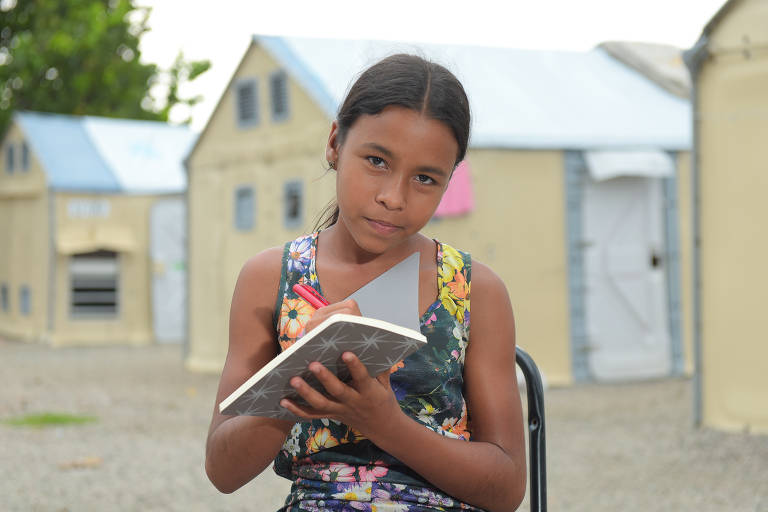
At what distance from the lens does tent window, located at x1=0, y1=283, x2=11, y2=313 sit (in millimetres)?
19703

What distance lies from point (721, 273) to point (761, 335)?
0.55m

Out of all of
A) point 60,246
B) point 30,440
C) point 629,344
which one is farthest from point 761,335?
point 60,246

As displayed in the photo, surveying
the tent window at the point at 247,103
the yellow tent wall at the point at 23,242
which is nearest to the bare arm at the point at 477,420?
the tent window at the point at 247,103

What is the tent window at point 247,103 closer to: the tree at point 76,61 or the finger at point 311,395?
the finger at point 311,395

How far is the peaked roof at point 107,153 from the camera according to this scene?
17.6m

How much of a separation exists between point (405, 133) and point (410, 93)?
7cm

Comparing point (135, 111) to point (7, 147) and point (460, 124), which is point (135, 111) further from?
point (460, 124)

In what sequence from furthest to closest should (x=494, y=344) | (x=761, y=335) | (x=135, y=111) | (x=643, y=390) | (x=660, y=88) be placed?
(x=135, y=111)
(x=660, y=88)
(x=643, y=390)
(x=761, y=335)
(x=494, y=344)

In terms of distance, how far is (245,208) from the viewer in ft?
40.5

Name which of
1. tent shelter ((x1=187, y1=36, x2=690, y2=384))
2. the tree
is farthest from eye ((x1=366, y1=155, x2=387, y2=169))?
the tree

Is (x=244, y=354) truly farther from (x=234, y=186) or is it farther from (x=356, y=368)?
(x=234, y=186)

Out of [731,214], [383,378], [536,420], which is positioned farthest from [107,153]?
[383,378]

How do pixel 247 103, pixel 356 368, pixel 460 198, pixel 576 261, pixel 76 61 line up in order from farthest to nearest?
pixel 76 61 → pixel 247 103 → pixel 576 261 → pixel 460 198 → pixel 356 368

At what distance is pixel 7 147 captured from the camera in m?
19.4
